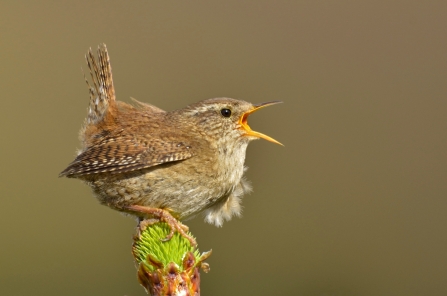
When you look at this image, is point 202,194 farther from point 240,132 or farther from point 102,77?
point 102,77

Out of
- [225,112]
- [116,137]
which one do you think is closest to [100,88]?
[116,137]

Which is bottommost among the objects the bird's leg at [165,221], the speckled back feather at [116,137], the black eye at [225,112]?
the bird's leg at [165,221]

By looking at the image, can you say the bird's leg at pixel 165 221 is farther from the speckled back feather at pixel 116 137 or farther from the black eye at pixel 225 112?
the black eye at pixel 225 112

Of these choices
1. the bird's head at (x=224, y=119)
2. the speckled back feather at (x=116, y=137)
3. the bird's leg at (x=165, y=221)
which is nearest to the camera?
the bird's leg at (x=165, y=221)

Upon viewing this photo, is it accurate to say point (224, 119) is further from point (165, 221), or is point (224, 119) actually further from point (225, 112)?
point (165, 221)

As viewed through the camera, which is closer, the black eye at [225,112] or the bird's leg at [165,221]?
the bird's leg at [165,221]

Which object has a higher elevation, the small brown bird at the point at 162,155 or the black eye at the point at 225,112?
the black eye at the point at 225,112

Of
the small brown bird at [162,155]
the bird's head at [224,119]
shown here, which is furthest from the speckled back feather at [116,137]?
the bird's head at [224,119]

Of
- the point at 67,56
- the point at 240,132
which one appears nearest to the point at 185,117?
the point at 240,132
